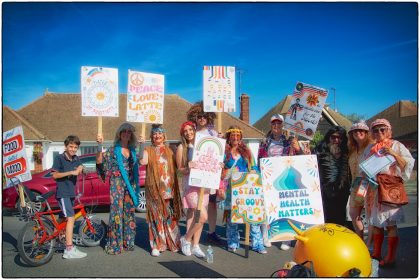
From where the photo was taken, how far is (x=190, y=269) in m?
4.71

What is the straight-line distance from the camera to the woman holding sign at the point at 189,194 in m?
5.19

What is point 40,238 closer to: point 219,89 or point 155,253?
point 155,253

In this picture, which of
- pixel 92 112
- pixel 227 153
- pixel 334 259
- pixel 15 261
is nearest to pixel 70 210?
pixel 15 261

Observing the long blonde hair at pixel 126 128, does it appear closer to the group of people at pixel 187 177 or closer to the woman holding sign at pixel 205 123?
the group of people at pixel 187 177

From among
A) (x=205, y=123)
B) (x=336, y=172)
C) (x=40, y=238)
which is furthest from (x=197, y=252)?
(x=336, y=172)

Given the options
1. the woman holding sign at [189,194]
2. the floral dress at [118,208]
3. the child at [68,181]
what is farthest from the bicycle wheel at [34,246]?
the woman holding sign at [189,194]

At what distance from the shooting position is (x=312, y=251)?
3.51 metres

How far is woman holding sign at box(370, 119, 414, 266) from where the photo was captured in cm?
450

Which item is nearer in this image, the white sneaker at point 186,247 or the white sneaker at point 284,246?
the white sneaker at point 186,247

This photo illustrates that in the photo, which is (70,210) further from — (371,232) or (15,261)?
(371,232)

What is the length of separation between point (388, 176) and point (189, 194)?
2619 mm

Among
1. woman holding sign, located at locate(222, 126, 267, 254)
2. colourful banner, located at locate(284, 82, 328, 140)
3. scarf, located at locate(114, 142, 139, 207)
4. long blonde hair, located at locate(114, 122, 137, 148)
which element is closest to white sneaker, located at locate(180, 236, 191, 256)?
woman holding sign, located at locate(222, 126, 267, 254)

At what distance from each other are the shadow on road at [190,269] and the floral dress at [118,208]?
81 centimetres

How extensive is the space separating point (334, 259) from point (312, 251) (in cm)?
22
